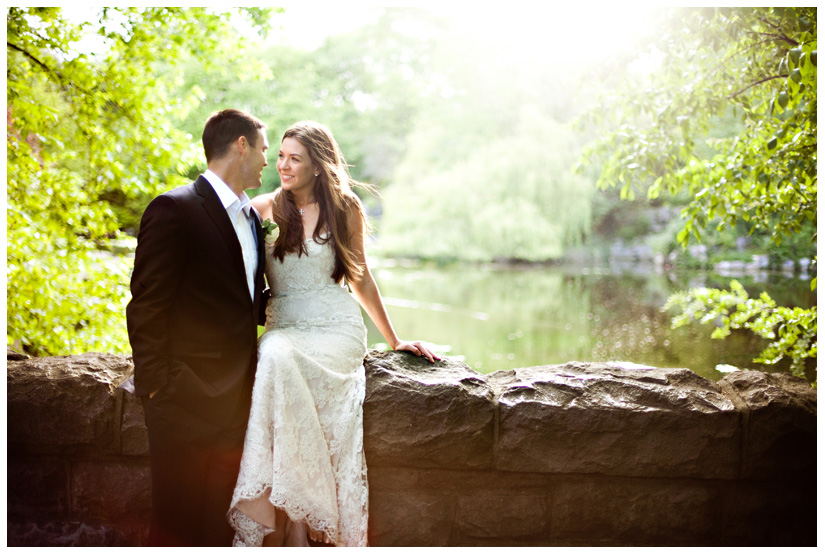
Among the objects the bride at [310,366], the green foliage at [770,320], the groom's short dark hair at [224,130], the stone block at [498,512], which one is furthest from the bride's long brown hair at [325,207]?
the green foliage at [770,320]

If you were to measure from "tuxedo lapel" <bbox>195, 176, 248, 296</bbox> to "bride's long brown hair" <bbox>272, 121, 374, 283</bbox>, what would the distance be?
1.08ft

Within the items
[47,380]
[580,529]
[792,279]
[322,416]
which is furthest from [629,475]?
[792,279]

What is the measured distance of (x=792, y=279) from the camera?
461 inches

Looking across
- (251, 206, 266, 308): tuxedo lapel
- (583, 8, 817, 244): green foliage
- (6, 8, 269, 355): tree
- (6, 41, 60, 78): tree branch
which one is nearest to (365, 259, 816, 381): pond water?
(583, 8, 817, 244): green foliage

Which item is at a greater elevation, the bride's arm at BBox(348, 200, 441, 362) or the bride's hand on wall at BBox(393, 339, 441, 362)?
the bride's arm at BBox(348, 200, 441, 362)

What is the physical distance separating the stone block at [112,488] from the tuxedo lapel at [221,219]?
28.8 inches

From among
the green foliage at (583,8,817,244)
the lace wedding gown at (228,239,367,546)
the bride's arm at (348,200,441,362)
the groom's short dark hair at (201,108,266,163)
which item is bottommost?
the lace wedding gown at (228,239,367,546)

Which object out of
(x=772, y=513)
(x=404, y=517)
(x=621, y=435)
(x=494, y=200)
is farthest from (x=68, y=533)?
(x=494, y=200)

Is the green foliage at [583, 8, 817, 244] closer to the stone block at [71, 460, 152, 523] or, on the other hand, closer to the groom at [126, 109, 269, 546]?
the groom at [126, 109, 269, 546]

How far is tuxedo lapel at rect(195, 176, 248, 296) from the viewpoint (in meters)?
1.76

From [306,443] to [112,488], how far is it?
2.25 feet

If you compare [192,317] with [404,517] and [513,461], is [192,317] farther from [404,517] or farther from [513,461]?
[513,461]

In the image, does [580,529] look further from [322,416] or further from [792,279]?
[792,279]

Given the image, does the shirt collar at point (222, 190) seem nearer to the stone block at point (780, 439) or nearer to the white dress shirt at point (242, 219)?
the white dress shirt at point (242, 219)
